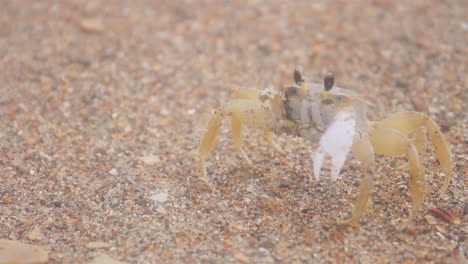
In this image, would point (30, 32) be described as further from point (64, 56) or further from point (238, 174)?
point (238, 174)

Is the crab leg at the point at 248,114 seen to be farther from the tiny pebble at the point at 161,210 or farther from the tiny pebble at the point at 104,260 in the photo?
the tiny pebble at the point at 104,260

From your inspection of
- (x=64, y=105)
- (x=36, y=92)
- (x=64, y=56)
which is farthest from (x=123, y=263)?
(x=64, y=56)

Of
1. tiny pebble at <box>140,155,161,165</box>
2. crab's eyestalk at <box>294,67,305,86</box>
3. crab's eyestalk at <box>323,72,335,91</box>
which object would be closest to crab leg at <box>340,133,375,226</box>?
crab's eyestalk at <box>323,72,335,91</box>

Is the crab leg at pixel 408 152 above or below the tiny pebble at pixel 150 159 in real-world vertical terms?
above

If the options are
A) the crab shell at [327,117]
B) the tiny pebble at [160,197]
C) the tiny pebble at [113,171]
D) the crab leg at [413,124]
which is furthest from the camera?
the tiny pebble at [113,171]

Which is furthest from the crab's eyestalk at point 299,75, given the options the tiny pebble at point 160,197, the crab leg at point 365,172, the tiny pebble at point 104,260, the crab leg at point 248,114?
the tiny pebble at point 104,260

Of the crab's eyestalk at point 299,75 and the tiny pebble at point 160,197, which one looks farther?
the tiny pebble at point 160,197

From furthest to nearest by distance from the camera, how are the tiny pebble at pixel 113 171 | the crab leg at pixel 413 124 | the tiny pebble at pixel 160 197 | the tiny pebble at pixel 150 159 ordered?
the tiny pebble at pixel 150 159
the tiny pebble at pixel 113 171
the tiny pebble at pixel 160 197
the crab leg at pixel 413 124

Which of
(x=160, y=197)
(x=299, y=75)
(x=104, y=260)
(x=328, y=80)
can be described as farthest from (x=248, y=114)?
(x=104, y=260)
